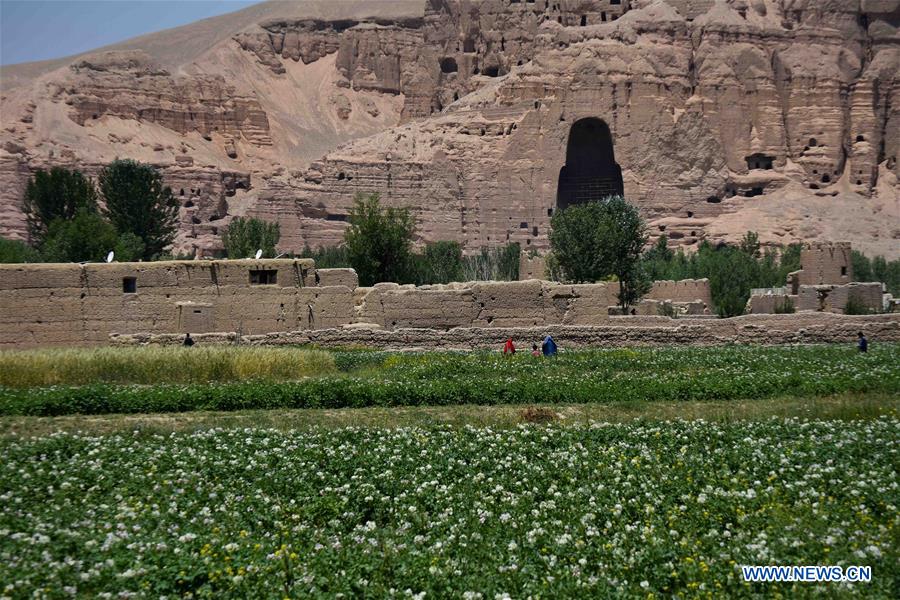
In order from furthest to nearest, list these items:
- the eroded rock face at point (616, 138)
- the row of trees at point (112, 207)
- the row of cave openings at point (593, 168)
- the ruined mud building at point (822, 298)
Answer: the row of cave openings at point (593, 168) < the eroded rock face at point (616, 138) < the row of trees at point (112, 207) < the ruined mud building at point (822, 298)

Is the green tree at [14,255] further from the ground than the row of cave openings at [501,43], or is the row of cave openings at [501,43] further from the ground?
the row of cave openings at [501,43]

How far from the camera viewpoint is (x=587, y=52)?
268 feet

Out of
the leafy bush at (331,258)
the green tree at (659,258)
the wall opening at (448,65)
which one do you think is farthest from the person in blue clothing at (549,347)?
the wall opening at (448,65)

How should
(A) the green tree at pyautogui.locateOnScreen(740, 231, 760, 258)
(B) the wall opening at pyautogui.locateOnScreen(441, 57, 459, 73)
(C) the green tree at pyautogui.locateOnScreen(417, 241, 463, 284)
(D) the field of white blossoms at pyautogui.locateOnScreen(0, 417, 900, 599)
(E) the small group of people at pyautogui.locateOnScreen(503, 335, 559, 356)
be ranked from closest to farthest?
(D) the field of white blossoms at pyautogui.locateOnScreen(0, 417, 900, 599), (E) the small group of people at pyautogui.locateOnScreen(503, 335, 559, 356), (C) the green tree at pyautogui.locateOnScreen(417, 241, 463, 284), (A) the green tree at pyautogui.locateOnScreen(740, 231, 760, 258), (B) the wall opening at pyautogui.locateOnScreen(441, 57, 459, 73)

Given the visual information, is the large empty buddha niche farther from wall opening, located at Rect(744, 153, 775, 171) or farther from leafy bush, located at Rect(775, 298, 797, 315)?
leafy bush, located at Rect(775, 298, 797, 315)

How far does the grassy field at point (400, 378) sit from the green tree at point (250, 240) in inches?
1253

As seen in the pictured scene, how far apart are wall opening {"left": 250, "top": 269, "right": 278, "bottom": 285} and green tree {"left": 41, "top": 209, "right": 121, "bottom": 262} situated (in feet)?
66.7

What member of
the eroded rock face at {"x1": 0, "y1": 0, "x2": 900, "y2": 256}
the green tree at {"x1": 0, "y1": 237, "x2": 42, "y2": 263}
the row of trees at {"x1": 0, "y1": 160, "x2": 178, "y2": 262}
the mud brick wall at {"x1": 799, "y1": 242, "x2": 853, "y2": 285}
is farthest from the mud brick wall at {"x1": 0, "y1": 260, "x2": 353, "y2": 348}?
the eroded rock face at {"x1": 0, "y1": 0, "x2": 900, "y2": 256}

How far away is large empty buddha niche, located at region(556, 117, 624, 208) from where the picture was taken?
81.8 meters

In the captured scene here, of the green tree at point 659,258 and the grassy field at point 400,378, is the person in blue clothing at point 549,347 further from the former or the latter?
the green tree at point 659,258

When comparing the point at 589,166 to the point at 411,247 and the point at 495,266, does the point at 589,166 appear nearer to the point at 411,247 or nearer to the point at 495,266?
the point at 495,266

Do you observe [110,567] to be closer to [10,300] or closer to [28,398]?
[28,398]

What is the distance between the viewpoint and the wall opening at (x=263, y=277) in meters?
29.1

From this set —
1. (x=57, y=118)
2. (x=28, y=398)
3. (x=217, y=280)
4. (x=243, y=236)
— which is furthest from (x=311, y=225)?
(x=28, y=398)
